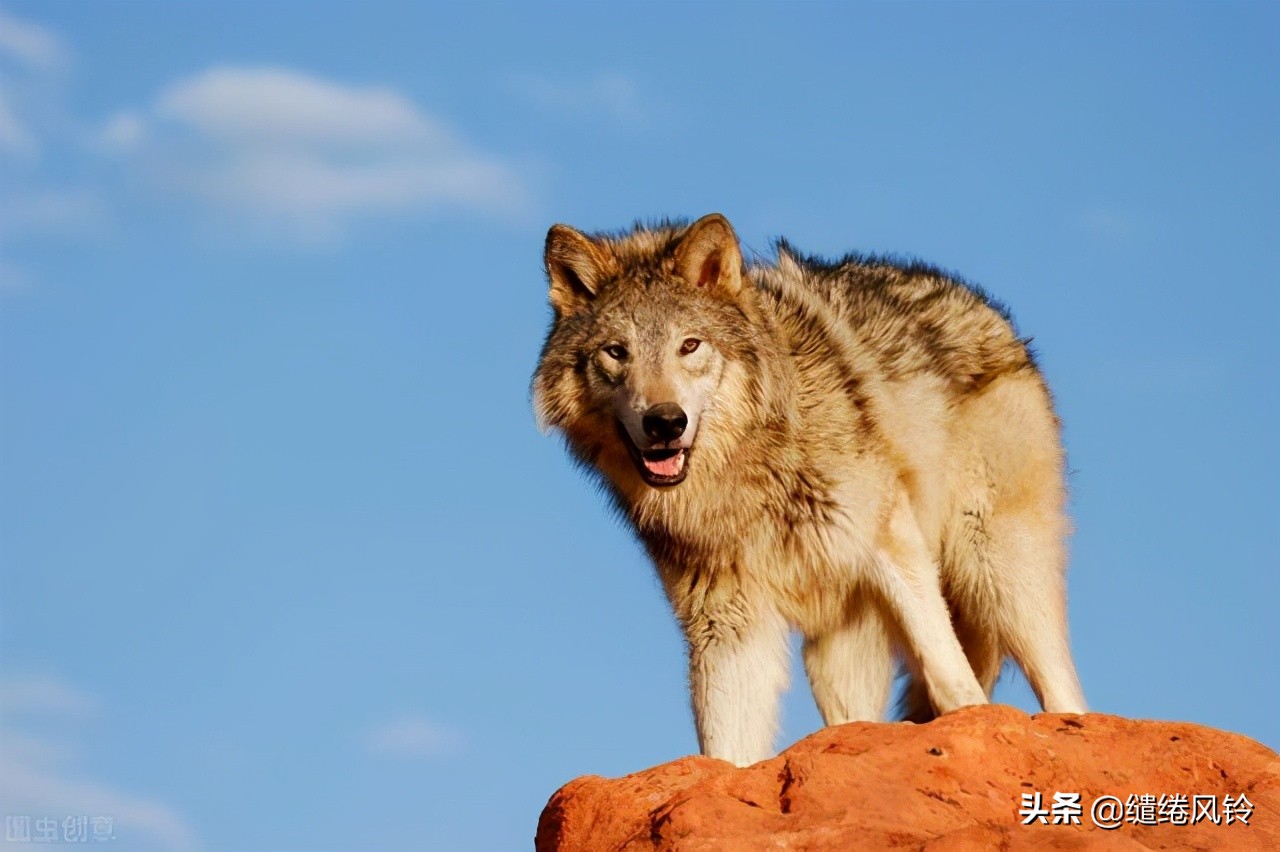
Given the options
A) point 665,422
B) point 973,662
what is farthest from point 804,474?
point 973,662

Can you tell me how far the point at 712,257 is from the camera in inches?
394

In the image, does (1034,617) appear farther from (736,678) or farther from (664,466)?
(664,466)

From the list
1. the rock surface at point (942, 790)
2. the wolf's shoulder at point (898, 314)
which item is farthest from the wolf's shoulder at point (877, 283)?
the rock surface at point (942, 790)

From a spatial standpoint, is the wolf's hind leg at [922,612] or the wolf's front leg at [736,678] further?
the wolf's front leg at [736,678]

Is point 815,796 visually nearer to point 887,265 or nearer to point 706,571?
point 706,571

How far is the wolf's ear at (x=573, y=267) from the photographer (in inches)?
393

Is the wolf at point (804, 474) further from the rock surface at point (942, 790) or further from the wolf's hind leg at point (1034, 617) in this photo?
the rock surface at point (942, 790)

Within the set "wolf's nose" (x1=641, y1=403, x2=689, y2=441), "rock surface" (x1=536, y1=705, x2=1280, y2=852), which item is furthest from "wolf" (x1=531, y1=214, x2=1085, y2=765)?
"rock surface" (x1=536, y1=705, x2=1280, y2=852)

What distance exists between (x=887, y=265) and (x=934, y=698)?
130 inches

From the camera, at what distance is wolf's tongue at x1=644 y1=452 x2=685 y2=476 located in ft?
31.1

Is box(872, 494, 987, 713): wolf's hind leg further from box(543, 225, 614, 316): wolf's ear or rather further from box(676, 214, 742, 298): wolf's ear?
box(543, 225, 614, 316): wolf's ear

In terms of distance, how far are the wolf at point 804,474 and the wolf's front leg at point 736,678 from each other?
1 centimetres

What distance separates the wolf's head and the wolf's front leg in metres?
0.90

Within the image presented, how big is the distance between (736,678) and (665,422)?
5.02 feet
